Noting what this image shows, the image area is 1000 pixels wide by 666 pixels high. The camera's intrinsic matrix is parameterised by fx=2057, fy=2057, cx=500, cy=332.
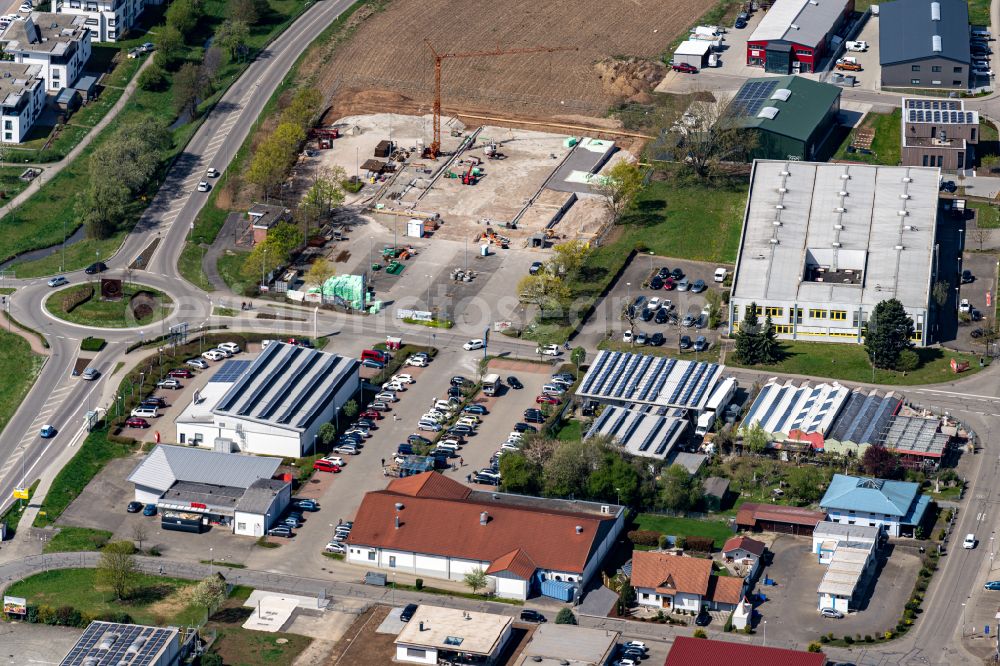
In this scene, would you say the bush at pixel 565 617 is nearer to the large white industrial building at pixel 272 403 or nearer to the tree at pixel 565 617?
the tree at pixel 565 617

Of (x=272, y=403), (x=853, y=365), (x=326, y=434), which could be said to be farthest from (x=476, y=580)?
(x=853, y=365)

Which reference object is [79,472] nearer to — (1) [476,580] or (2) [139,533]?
(2) [139,533]

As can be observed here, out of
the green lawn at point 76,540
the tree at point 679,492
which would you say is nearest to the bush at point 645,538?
the tree at point 679,492

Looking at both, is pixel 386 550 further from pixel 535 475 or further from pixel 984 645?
pixel 984 645

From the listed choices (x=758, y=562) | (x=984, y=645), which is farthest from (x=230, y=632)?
(x=984, y=645)

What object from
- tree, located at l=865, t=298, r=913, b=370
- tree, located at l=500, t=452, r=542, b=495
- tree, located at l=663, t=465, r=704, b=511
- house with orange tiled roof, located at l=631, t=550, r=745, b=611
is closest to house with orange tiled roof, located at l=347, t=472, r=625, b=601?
tree, located at l=500, t=452, r=542, b=495

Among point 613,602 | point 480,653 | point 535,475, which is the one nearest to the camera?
point 480,653
